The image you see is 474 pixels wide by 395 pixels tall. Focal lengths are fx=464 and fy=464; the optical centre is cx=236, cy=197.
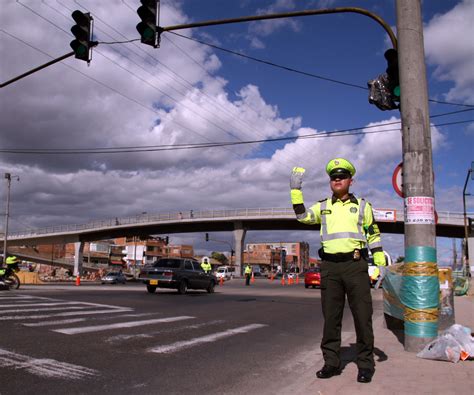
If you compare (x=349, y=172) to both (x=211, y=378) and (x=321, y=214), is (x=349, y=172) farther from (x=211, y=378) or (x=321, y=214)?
(x=211, y=378)

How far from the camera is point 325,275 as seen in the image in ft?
15.8

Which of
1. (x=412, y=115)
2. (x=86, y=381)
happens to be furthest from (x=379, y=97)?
(x=86, y=381)

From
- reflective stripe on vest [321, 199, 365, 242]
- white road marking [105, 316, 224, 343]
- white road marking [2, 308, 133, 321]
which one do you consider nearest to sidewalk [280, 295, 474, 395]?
reflective stripe on vest [321, 199, 365, 242]

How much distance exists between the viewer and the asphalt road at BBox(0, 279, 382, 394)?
4.65 metres

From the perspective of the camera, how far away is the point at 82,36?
11219 mm

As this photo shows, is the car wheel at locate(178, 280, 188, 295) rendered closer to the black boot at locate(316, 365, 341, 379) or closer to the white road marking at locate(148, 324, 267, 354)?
the white road marking at locate(148, 324, 267, 354)

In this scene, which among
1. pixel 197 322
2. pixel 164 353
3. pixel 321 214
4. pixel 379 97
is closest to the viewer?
pixel 321 214

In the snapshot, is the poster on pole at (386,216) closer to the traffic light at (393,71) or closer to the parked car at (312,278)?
the parked car at (312,278)

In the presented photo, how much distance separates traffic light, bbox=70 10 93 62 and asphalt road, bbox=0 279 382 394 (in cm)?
609

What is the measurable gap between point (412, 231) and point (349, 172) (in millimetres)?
1699

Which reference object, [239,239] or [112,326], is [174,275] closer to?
[112,326]

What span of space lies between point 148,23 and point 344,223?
7.21 metres

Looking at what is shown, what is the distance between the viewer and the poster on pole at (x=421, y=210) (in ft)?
19.7

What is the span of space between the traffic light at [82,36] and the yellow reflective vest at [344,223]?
849 cm
